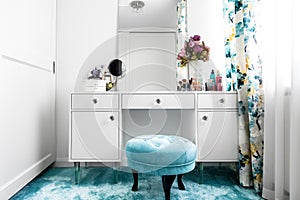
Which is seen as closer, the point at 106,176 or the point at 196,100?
the point at 196,100

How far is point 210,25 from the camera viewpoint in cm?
215

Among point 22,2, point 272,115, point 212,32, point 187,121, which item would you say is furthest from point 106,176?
point 212,32

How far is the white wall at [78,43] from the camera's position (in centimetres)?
216

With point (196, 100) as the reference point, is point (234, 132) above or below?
below

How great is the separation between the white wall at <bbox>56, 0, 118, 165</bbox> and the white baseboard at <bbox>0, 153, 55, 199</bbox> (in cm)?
20

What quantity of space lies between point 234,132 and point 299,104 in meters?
0.60

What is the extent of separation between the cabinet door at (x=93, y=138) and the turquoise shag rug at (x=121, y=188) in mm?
223

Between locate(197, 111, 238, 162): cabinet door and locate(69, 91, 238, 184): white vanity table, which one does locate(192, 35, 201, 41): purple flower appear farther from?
locate(197, 111, 238, 162): cabinet door

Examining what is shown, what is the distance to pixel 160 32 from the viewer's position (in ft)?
6.99

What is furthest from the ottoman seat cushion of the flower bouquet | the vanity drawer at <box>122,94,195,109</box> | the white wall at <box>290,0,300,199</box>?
the flower bouquet

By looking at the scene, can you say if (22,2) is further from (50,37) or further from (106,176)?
(106,176)

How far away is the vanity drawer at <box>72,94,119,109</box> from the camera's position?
5.53ft

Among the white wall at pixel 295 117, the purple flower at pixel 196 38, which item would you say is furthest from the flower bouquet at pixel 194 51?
the white wall at pixel 295 117

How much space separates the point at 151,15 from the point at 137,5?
19cm
